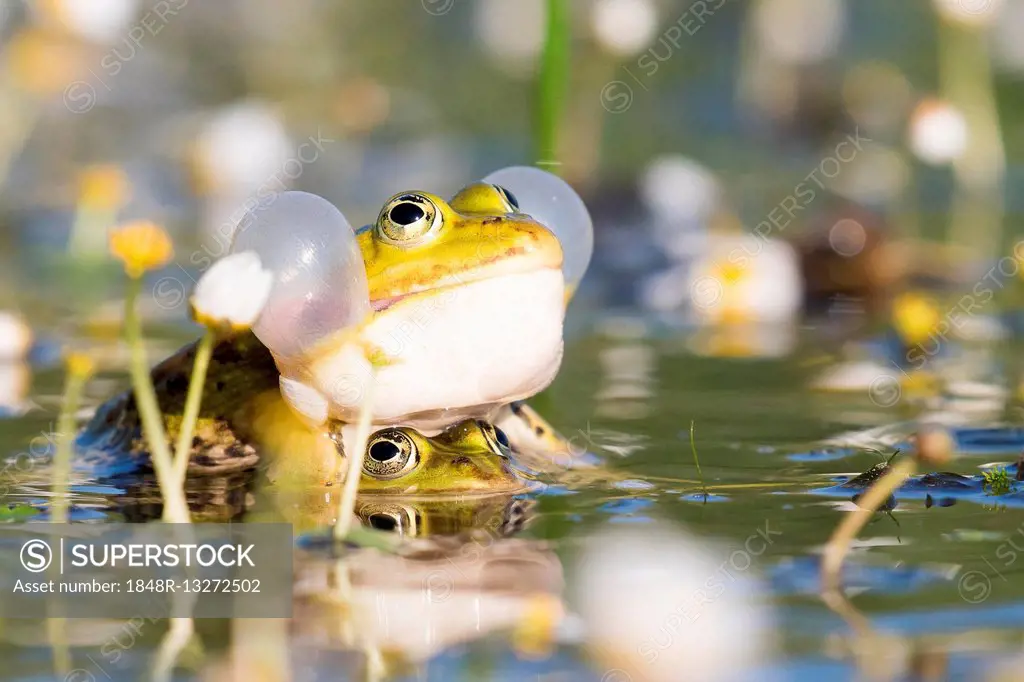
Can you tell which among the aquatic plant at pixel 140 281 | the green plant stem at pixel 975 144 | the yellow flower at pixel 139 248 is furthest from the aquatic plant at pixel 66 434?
the green plant stem at pixel 975 144

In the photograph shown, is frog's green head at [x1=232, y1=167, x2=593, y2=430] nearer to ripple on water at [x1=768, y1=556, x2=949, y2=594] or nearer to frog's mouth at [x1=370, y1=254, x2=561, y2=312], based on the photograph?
frog's mouth at [x1=370, y1=254, x2=561, y2=312]

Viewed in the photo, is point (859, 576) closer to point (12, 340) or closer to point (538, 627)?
point (538, 627)

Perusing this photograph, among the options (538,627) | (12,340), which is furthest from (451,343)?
(12,340)

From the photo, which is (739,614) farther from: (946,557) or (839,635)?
(946,557)

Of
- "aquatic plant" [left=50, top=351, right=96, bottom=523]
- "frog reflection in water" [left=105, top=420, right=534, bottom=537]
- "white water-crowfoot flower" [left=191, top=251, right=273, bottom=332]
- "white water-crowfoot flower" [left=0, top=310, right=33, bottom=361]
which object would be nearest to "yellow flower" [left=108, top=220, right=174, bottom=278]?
"white water-crowfoot flower" [left=191, top=251, right=273, bottom=332]

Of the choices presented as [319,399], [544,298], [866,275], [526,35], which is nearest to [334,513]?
[319,399]

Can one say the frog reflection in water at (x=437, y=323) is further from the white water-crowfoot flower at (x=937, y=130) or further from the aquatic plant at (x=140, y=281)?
the white water-crowfoot flower at (x=937, y=130)
